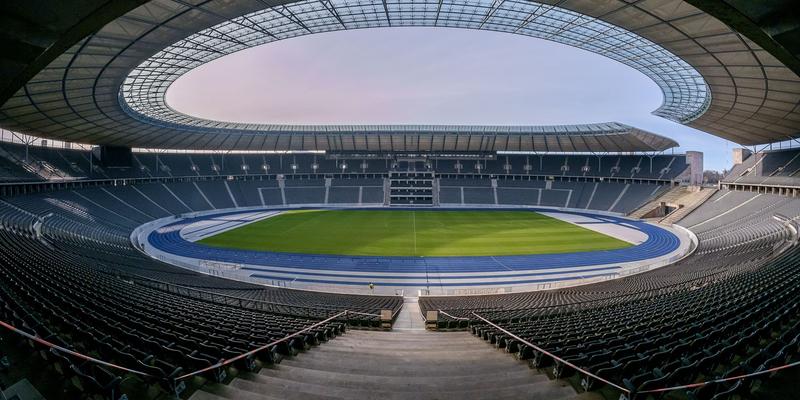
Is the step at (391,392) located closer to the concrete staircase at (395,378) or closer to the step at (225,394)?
the concrete staircase at (395,378)

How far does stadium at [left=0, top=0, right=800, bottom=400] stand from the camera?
512cm

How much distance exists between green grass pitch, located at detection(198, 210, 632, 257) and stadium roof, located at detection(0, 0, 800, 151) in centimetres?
1498

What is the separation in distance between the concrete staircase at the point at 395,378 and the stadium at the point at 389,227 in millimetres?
70

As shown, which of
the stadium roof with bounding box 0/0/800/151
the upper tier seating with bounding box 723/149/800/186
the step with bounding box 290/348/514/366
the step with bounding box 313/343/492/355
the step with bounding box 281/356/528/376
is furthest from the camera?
the upper tier seating with bounding box 723/149/800/186

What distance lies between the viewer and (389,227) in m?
44.2

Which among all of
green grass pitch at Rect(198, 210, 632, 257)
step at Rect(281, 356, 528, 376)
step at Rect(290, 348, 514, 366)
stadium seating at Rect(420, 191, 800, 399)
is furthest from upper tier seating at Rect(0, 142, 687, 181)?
step at Rect(281, 356, 528, 376)

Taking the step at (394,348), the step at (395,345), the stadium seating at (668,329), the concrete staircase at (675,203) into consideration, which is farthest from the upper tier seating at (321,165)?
the step at (394,348)

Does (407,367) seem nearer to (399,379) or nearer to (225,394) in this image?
(399,379)

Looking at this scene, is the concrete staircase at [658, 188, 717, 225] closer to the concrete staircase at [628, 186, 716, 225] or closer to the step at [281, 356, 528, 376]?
the concrete staircase at [628, 186, 716, 225]

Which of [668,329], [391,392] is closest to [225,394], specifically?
[391,392]

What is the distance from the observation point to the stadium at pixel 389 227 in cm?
512

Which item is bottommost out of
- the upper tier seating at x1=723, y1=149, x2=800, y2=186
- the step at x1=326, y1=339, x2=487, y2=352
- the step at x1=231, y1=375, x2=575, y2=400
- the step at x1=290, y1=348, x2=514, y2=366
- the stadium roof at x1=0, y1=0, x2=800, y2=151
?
the step at x1=326, y1=339, x2=487, y2=352

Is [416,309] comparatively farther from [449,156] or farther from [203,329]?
[449,156]

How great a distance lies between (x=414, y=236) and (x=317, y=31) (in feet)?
73.2
